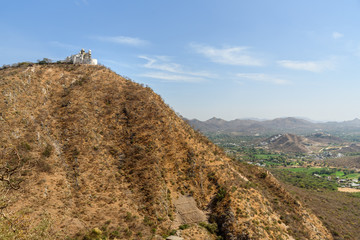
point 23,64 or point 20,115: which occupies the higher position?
point 23,64

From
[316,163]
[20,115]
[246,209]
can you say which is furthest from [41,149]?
[316,163]

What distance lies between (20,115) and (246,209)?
47.7 meters

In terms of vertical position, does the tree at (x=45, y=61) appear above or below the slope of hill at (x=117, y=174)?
above

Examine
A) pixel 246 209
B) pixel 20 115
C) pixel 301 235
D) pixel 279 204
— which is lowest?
pixel 301 235

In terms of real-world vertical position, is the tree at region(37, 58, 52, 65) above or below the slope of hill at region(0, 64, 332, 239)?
above

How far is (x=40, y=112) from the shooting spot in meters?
41.9

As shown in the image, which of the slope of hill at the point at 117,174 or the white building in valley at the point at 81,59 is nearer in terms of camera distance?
the slope of hill at the point at 117,174

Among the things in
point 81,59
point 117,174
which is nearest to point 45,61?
point 81,59

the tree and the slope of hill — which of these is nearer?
the slope of hill

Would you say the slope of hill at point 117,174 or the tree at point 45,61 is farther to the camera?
the tree at point 45,61

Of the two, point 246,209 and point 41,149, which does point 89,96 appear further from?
point 246,209

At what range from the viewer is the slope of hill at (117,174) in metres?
28.4

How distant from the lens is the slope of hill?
28.4 metres

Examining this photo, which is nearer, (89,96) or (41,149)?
(41,149)
